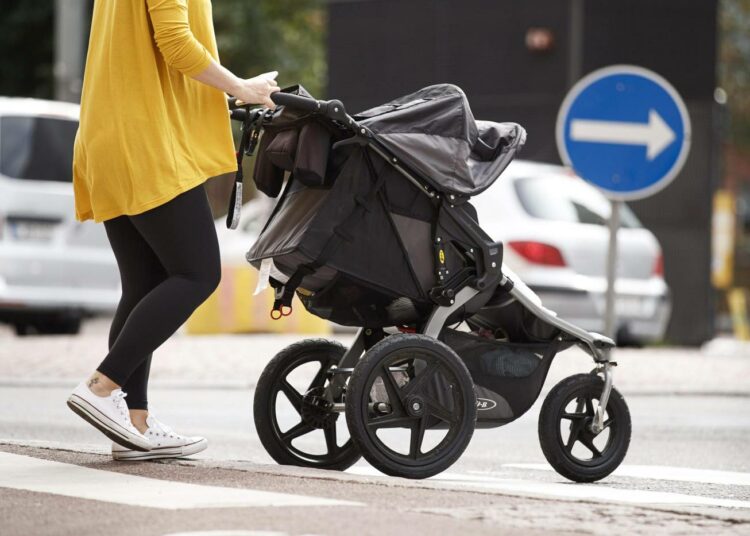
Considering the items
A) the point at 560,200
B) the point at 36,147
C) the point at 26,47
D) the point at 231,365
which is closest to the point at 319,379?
the point at 231,365

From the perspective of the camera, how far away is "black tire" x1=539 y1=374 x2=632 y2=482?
628 centimetres

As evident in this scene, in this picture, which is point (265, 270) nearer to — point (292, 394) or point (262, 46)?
point (292, 394)

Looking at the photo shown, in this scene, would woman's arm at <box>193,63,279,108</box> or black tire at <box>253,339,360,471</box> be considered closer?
woman's arm at <box>193,63,279,108</box>

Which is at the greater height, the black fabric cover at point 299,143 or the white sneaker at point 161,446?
the black fabric cover at point 299,143

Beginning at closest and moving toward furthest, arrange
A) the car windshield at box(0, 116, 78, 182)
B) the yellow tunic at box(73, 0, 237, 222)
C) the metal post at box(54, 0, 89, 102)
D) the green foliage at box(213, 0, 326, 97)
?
the yellow tunic at box(73, 0, 237, 222) < the car windshield at box(0, 116, 78, 182) < the metal post at box(54, 0, 89, 102) < the green foliage at box(213, 0, 326, 97)

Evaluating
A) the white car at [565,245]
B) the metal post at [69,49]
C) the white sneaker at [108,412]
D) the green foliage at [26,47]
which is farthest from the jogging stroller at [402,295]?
the green foliage at [26,47]

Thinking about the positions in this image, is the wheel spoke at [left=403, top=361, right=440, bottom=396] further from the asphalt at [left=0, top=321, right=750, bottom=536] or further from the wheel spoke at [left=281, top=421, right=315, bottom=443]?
the wheel spoke at [left=281, top=421, right=315, bottom=443]

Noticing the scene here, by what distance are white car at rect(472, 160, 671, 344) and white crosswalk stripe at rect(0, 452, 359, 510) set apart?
7677 mm

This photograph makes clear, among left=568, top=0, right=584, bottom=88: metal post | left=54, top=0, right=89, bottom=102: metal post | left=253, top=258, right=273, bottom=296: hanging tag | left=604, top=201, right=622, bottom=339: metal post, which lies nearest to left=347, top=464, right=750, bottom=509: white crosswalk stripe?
left=253, top=258, right=273, bottom=296: hanging tag

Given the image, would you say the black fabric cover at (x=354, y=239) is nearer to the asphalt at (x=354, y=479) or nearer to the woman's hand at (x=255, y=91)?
the woman's hand at (x=255, y=91)

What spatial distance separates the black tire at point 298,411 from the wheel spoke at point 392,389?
424mm

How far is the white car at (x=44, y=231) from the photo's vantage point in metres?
14.0

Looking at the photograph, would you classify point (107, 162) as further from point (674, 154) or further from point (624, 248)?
point (624, 248)

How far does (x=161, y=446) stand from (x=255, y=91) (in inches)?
50.0
